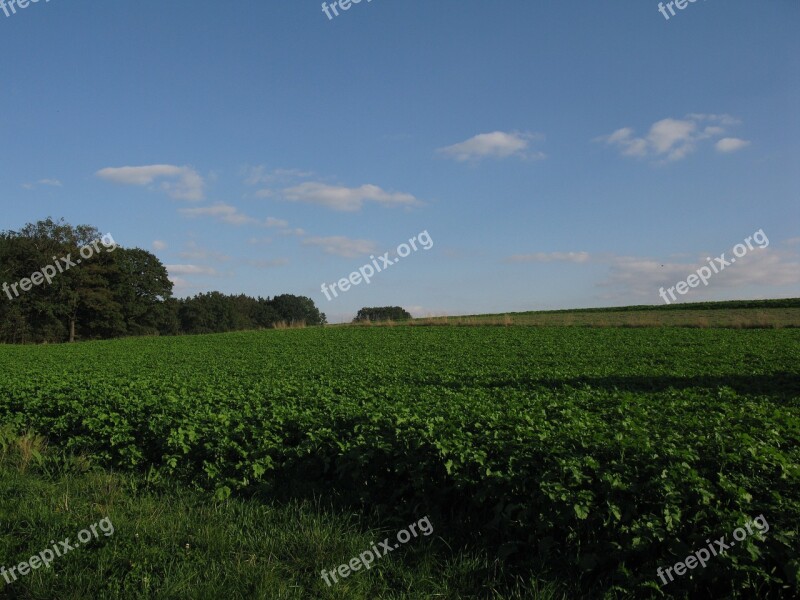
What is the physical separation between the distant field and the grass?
44131 millimetres

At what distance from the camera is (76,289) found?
63688 mm

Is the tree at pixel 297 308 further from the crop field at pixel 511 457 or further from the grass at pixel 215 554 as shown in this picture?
the grass at pixel 215 554

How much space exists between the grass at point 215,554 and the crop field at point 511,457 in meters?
0.24

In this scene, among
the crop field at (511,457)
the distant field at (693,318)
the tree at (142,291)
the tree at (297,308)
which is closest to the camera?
the crop field at (511,457)

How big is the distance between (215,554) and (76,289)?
68.2 meters

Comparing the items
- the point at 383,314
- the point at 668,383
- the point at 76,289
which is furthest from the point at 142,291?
the point at 668,383


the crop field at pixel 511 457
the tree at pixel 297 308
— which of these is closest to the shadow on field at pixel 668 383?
the crop field at pixel 511 457

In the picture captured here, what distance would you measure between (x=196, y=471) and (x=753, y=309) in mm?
65023

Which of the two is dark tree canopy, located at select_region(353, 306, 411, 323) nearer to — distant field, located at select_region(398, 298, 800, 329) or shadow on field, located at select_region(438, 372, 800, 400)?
distant field, located at select_region(398, 298, 800, 329)

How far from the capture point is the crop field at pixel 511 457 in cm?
488

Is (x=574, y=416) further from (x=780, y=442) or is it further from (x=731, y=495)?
(x=731, y=495)

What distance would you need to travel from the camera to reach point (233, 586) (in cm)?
492

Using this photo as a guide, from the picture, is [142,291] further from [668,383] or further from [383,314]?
[668,383]

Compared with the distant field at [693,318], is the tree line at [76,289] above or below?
above
